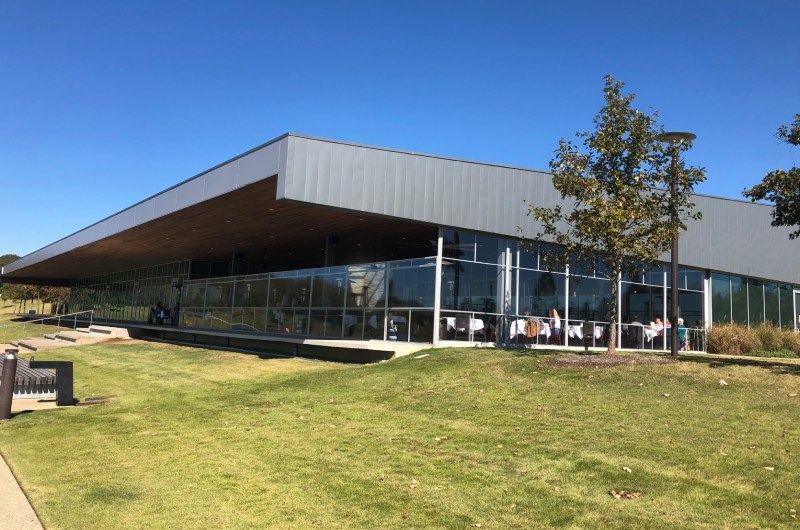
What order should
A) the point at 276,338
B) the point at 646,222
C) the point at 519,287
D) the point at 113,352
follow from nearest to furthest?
1. the point at 646,222
2. the point at 519,287
3. the point at 276,338
4. the point at 113,352

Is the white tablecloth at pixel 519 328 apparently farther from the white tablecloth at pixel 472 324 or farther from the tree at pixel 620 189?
the tree at pixel 620 189

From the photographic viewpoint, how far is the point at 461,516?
5559 mm

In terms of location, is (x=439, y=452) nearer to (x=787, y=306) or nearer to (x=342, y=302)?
(x=342, y=302)

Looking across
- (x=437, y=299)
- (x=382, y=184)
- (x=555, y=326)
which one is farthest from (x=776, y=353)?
(x=382, y=184)

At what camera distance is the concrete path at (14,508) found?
5559 millimetres

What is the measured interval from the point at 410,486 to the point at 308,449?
2.17 meters

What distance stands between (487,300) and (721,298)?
549 inches

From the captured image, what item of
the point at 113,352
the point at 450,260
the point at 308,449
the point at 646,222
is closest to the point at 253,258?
the point at 113,352

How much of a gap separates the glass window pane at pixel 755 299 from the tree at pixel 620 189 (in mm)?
16638

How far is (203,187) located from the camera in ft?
66.8

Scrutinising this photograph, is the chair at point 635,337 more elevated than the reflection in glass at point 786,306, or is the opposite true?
the reflection in glass at point 786,306

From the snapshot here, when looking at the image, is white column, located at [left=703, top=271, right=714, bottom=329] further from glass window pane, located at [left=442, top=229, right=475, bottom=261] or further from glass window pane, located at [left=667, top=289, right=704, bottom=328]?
glass window pane, located at [left=442, top=229, right=475, bottom=261]

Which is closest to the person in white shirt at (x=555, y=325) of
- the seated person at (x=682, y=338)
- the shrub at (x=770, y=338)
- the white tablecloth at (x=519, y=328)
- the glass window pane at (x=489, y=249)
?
the white tablecloth at (x=519, y=328)

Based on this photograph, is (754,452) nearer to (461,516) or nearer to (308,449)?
(461,516)
